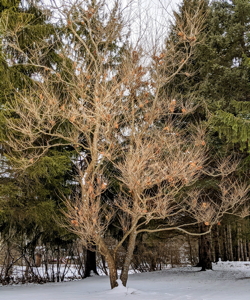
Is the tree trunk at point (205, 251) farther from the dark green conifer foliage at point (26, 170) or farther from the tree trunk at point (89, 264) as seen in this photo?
the dark green conifer foliage at point (26, 170)

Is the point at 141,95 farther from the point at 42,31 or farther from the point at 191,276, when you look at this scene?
Answer: the point at 191,276

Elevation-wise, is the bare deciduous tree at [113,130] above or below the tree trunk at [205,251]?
above

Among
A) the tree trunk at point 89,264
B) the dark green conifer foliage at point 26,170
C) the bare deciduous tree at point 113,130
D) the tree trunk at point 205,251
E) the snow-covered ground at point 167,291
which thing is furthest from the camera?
the tree trunk at point 205,251

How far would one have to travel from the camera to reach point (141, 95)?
7.43 m

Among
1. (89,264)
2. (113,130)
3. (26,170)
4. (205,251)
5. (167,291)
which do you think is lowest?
(167,291)

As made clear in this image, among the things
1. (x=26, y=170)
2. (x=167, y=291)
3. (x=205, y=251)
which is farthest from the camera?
(x=205, y=251)

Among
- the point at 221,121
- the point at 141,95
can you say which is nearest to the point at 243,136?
the point at 221,121

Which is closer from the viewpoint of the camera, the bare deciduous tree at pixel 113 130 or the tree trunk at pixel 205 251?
the bare deciduous tree at pixel 113 130

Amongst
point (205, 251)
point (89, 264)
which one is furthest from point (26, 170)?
point (205, 251)

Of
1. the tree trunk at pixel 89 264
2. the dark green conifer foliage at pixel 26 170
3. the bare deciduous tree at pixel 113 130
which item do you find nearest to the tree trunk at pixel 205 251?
the tree trunk at pixel 89 264

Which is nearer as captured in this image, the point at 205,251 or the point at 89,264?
the point at 89,264

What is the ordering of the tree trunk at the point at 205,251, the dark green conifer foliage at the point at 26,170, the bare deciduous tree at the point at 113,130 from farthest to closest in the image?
the tree trunk at the point at 205,251, the dark green conifer foliage at the point at 26,170, the bare deciduous tree at the point at 113,130

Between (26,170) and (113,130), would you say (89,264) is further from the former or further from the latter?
(113,130)

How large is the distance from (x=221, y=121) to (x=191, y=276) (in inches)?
241
